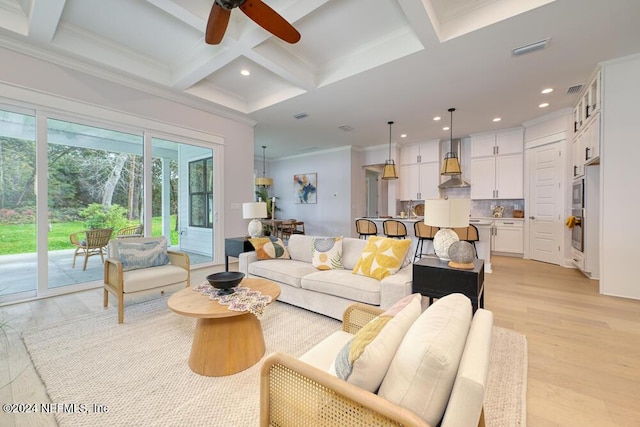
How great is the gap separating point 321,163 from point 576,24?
6.10 m

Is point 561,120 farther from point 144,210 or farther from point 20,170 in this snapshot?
point 20,170

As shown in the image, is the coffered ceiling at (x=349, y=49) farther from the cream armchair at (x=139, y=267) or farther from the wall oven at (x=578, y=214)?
the cream armchair at (x=139, y=267)

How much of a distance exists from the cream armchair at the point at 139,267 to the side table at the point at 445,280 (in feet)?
8.46

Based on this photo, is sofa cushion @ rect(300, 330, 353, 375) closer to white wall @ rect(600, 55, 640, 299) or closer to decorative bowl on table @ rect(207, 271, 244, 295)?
decorative bowl on table @ rect(207, 271, 244, 295)

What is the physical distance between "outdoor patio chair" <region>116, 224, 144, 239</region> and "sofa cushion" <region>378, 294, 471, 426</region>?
429 cm

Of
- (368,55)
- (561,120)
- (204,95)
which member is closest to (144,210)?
(204,95)

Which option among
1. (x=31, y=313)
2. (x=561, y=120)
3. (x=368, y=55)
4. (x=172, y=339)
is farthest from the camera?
(x=561, y=120)

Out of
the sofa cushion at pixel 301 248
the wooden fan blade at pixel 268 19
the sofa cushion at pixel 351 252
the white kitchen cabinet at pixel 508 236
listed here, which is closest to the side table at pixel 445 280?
the sofa cushion at pixel 351 252

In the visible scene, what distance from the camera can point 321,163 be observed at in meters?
8.18

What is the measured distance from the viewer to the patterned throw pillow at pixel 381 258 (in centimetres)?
260

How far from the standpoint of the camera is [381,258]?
2.67m

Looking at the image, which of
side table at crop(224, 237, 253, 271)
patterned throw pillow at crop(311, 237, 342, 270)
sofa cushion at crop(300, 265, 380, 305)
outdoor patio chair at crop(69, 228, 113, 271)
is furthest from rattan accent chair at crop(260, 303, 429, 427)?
outdoor patio chair at crop(69, 228, 113, 271)

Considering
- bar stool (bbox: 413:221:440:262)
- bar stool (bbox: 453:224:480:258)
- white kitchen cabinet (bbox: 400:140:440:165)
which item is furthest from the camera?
white kitchen cabinet (bbox: 400:140:440:165)

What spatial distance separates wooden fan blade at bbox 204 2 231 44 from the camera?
2014 millimetres
